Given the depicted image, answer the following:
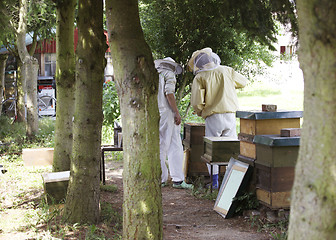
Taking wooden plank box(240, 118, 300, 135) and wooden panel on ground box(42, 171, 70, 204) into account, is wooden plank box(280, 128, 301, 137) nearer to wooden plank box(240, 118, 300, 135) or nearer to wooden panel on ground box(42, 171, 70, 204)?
wooden plank box(240, 118, 300, 135)

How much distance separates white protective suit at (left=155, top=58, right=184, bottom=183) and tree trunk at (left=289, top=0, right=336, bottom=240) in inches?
194

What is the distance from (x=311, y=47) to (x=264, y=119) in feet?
10.9

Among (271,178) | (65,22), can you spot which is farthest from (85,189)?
(65,22)

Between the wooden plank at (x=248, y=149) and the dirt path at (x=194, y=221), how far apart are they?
792 mm

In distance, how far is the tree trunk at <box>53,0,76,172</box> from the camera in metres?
6.80

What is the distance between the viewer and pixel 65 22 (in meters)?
6.80

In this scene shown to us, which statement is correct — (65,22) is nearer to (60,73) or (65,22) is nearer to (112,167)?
(60,73)

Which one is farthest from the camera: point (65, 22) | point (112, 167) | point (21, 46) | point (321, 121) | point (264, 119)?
point (21, 46)

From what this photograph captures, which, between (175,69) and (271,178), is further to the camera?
(175,69)

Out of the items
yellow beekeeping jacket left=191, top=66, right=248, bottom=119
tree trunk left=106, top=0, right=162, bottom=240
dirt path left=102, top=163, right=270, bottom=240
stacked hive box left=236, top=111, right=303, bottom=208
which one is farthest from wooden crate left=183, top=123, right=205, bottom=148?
tree trunk left=106, top=0, right=162, bottom=240

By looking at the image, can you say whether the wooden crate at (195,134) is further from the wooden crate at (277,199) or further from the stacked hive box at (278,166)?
the wooden crate at (277,199)

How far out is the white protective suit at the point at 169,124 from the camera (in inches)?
272

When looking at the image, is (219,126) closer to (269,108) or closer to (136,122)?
(269,108)

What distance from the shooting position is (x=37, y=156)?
339 inches
